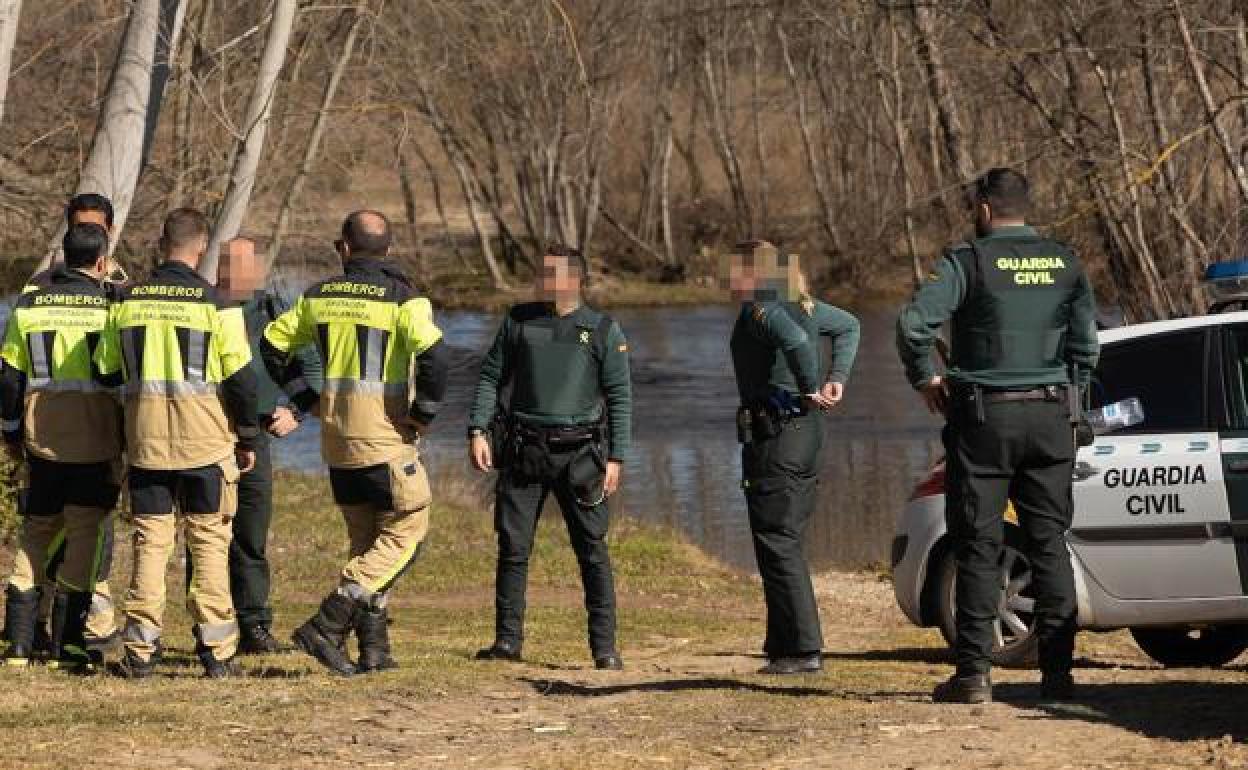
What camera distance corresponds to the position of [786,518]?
8898 millimetres

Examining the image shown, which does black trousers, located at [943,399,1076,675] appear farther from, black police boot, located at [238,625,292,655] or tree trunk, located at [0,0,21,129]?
tree trunk, located at [0,0,21,129]

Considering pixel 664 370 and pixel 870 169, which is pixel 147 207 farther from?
pixel 870 169

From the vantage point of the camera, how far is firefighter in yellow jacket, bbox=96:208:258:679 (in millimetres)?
8492

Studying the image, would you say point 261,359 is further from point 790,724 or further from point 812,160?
point 812,160

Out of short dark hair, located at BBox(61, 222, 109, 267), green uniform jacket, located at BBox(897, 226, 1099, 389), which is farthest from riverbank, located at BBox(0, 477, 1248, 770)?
short dark hair, located at BBox(61, 222, 109, 267)

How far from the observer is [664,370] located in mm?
34594

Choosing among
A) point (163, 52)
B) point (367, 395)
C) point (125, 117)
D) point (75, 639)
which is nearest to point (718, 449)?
point (163, 52)

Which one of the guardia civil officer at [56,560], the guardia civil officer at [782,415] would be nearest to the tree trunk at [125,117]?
the guardia civil officer at [56,560]

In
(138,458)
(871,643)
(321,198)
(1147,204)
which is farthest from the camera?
(321,198)

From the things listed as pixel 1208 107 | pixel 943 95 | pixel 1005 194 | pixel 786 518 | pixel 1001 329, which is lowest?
pixel 786 518

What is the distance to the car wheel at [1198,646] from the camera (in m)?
10.1

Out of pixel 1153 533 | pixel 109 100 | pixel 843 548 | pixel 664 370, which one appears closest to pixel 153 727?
pixel 1153 533

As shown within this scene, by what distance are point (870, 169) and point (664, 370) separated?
1644cm

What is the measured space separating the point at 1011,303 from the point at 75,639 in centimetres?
395
